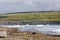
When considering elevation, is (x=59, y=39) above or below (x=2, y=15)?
above

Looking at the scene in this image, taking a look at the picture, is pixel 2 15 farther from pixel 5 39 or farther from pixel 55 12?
pixel 5 39

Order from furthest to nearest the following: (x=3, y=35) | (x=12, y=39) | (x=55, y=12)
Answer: (x=55, y=12), (x=3, y=35), (x=12, y=39)

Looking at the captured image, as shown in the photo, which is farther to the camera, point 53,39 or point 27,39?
point 53,39

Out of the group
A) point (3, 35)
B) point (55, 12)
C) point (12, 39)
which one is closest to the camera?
point (12, 39)

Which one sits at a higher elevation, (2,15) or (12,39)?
(12,39)

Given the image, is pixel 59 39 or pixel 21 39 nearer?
pixel 21 39

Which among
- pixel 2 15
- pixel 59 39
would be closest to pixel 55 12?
pixel 2 15

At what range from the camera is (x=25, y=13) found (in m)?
84.3

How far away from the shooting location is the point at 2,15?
270 feet

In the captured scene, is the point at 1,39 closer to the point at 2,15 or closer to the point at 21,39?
the point at 21,39

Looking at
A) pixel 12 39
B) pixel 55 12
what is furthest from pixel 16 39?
pixel 55 12

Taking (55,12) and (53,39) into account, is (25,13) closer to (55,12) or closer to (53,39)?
(55,12)

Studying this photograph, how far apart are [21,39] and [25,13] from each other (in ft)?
205

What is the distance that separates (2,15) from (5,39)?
61229 millimetres
